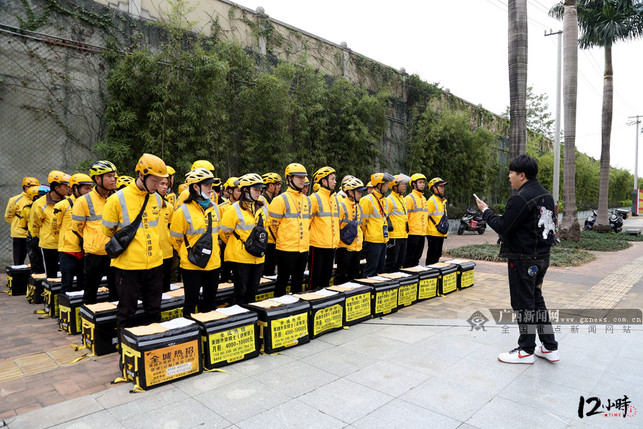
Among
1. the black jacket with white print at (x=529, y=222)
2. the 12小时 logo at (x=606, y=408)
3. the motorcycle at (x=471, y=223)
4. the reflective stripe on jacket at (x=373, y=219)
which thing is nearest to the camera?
the 12小时 logo at (x=606, y=408)

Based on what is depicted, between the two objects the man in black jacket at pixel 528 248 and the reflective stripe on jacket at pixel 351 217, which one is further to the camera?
the reflective stripe on jacket at pixel 351 217

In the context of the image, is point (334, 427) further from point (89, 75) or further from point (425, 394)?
point (89, 75)

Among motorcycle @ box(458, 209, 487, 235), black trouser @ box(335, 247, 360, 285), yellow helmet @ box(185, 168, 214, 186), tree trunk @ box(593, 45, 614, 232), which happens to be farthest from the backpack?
tree trunk @ box(593, 45, 614, 232)

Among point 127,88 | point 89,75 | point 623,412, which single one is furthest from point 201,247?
point 89,75

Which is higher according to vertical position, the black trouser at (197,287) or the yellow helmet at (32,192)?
the yellow helmet at (32,192)

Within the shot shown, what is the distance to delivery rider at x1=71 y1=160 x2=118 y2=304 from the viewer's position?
183 inches

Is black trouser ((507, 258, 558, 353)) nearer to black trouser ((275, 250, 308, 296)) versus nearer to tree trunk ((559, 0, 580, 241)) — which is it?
black trouser ((275, 250, 308, 296))

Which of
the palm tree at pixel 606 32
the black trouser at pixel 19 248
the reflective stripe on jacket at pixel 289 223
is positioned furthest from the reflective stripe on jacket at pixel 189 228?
the palm tree at pixel 606 32

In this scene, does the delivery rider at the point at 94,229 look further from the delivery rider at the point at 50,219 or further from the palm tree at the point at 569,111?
the palm tree at the point at 569,111

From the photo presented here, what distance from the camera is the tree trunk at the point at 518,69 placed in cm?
966

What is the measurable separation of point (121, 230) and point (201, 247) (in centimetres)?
78

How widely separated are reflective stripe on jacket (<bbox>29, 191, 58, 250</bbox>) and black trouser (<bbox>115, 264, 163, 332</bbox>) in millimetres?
3029

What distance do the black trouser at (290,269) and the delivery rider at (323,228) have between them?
309 millimetres

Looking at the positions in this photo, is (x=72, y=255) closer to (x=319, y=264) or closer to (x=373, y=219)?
(x=319, y=264)
